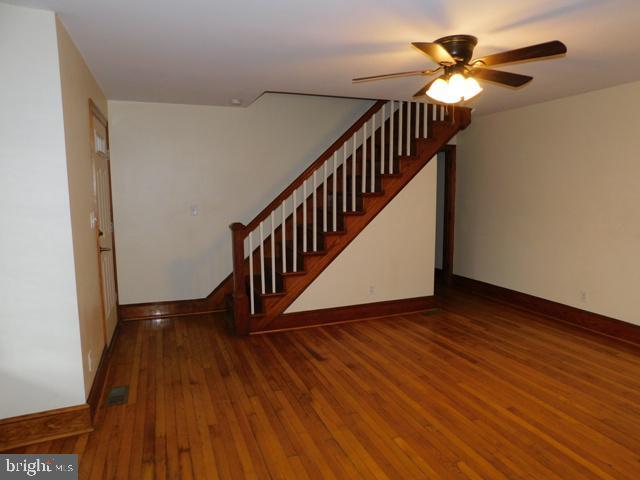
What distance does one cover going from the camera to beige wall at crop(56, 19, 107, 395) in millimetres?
2617

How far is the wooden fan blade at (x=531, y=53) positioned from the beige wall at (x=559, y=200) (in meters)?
2.36

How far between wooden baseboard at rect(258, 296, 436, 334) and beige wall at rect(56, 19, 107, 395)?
1706 millimetres

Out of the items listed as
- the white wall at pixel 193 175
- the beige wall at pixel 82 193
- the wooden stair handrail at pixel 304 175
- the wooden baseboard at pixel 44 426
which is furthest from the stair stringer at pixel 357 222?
the wooden baseboard at pixel 44 426

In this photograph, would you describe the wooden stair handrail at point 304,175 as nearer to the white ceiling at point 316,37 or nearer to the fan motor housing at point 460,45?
the white ceiling at point 316,37

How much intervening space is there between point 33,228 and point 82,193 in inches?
21.5

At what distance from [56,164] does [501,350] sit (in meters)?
3.84

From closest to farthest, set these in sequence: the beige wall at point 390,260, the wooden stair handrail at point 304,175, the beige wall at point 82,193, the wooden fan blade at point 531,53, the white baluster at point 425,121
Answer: the wooden fan blade at point 531,53 → the beige wall at point 82,193 → the wooden stair handrail at point 304,175 → the beige wall at point 390,260 → the white baluster at point 425,121

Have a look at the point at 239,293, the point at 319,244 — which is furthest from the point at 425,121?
the point at 239,293

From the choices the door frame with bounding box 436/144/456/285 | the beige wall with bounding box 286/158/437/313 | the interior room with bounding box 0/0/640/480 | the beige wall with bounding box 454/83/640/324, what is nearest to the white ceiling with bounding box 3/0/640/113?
the interior room with bounding box 0/0/640/480

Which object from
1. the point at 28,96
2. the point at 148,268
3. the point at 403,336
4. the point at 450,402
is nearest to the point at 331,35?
the point at 28,96

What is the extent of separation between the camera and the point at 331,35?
9.03ft

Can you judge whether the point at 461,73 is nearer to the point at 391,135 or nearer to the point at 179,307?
the point at 391,135

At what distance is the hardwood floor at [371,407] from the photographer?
2338 mm

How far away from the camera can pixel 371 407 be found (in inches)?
116
